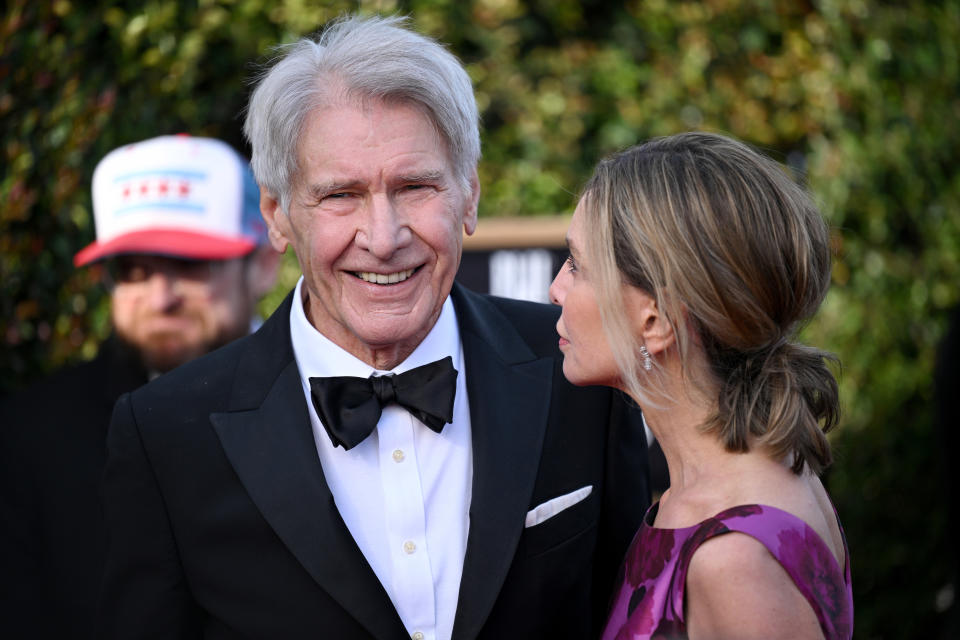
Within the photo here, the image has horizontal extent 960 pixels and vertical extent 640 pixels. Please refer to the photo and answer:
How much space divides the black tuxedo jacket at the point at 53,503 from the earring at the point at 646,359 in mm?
1856

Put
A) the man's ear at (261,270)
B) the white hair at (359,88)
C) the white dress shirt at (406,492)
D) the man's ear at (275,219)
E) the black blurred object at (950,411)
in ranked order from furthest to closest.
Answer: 1. the black blurred object at (950,411)
2. the man's ear at (261,270)
3. the man's ear at (275,219)
4. the white hair at (359,88)
5. the white dress shirt at (406,492)

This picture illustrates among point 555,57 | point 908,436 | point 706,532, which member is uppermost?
point 555,57

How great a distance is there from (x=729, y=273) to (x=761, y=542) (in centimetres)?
51

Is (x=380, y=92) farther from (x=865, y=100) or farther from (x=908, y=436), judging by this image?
(x=908, y=436)

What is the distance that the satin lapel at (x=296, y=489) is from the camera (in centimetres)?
216

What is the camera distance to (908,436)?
5.34 meters

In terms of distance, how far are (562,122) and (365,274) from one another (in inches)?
125

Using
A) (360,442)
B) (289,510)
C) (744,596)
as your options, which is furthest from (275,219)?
(744,596)

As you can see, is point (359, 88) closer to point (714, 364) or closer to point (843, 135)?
point (714, 364)

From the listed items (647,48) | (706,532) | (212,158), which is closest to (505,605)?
(706,532)

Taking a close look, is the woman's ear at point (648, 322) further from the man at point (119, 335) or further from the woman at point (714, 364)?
the man at point (119, 335)

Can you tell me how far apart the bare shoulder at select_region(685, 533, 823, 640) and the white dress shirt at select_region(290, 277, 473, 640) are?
593 mm

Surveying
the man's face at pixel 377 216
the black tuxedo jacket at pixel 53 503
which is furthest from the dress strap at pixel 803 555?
the black tuxedo jacket at pixel 53 503

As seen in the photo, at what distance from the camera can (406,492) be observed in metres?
2.32
